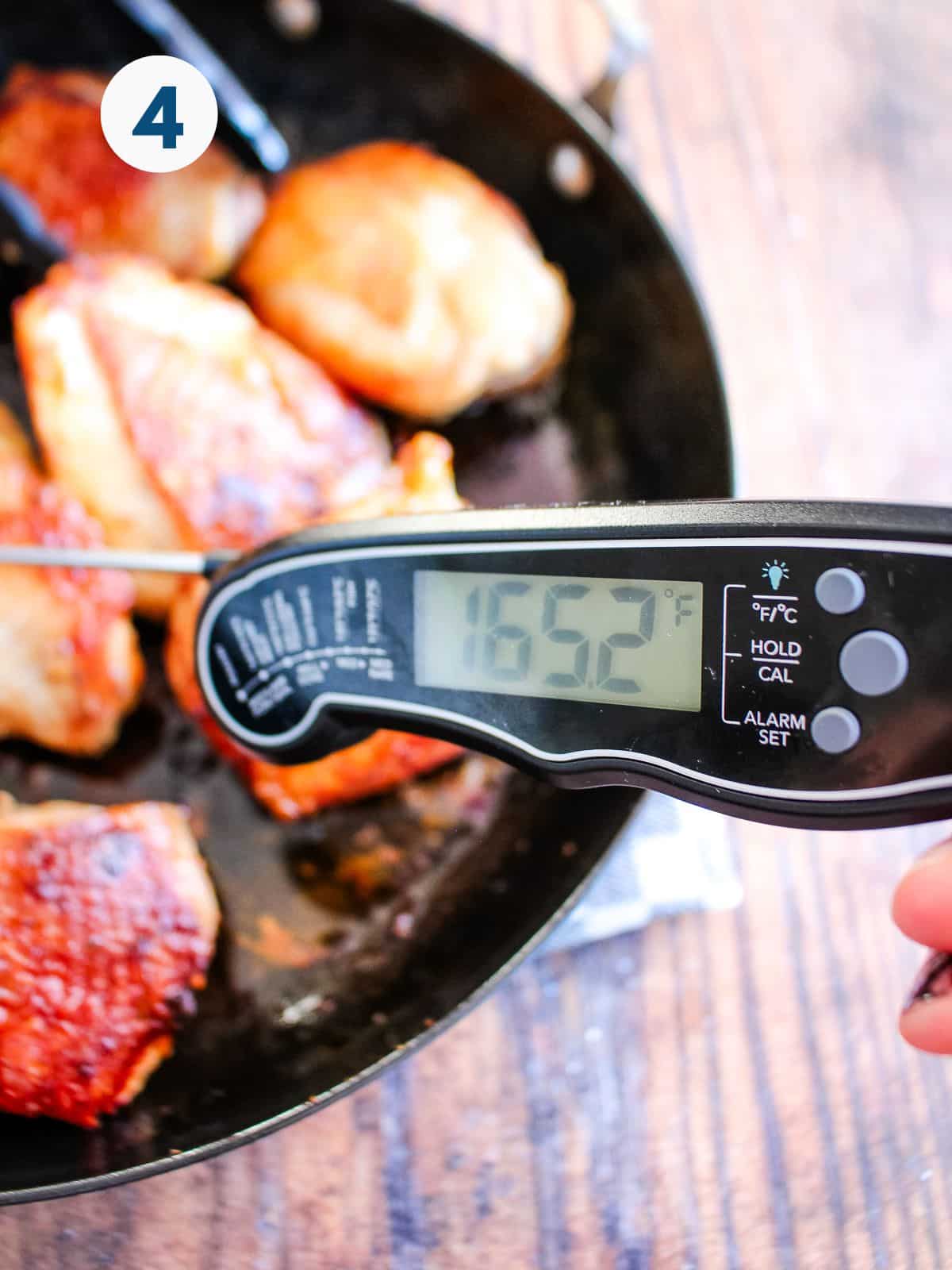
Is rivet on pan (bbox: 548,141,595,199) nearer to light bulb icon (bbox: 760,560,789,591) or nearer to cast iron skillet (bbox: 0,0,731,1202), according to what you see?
cast iron skillet (bbox: 0,0,731,1202)

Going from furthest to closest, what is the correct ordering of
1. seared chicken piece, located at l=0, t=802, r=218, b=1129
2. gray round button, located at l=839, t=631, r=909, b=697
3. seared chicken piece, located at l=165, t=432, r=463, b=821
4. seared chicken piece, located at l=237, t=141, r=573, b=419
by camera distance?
seared chicken piece, located at l=237, t=141, r=573, b=419, seared chicken piece, located at l=165, t=432, r=463, b=821, seared chicken piece, located at l=0, t=802, r=218, b=1129, gray round button, located at l=839, t=631, r=909, b=697

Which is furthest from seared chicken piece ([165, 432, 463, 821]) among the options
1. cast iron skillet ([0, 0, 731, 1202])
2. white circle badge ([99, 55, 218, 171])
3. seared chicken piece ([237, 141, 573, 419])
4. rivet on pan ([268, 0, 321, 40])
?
rivet on pan ([268, 0, 321, 40])

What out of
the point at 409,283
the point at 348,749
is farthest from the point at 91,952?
the point at 409,283

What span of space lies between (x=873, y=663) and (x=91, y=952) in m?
0.57

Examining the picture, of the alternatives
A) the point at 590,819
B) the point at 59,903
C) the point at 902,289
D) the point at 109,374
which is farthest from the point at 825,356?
the point at 59,903

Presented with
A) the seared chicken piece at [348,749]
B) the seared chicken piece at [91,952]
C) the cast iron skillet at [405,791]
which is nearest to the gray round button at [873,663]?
the cast iron skillet at [405,791]

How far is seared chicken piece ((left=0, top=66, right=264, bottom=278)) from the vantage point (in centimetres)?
102

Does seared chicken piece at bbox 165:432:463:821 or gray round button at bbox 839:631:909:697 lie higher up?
seared chicken piece at bbox 165:432:463:821

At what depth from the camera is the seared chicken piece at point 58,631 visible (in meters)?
0.88

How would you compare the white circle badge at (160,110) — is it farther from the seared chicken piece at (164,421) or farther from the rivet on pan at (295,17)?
the rivet on pan at (295,17)

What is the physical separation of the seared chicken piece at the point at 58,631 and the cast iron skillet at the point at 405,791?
0.07 metres

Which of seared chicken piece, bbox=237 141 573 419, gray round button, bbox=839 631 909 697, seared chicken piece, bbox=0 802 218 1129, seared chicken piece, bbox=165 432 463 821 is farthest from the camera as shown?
seared chicken piece, bbox=237 141 573 419

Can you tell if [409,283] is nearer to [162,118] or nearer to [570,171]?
[570,171]

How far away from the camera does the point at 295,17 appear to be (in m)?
1.07
